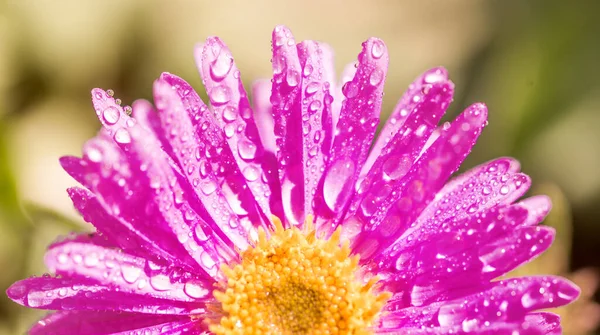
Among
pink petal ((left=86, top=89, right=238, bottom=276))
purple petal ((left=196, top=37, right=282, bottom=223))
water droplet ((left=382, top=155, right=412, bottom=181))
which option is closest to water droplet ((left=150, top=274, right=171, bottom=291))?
pink petal ((left=86, top=89, right=238, bottom=276))

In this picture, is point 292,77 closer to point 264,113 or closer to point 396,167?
point 396,167

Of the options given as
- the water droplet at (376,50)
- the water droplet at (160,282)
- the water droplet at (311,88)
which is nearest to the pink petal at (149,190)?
the water droplet at (160,282)

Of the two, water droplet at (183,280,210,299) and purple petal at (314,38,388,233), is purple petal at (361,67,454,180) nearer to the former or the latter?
purple petal at (314,38,388,233)

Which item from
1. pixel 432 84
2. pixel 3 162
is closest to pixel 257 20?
pixel 3 162

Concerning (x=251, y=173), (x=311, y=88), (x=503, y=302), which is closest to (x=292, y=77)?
(x=311, y=88)

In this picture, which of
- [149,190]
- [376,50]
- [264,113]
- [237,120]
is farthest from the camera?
[264,113]
